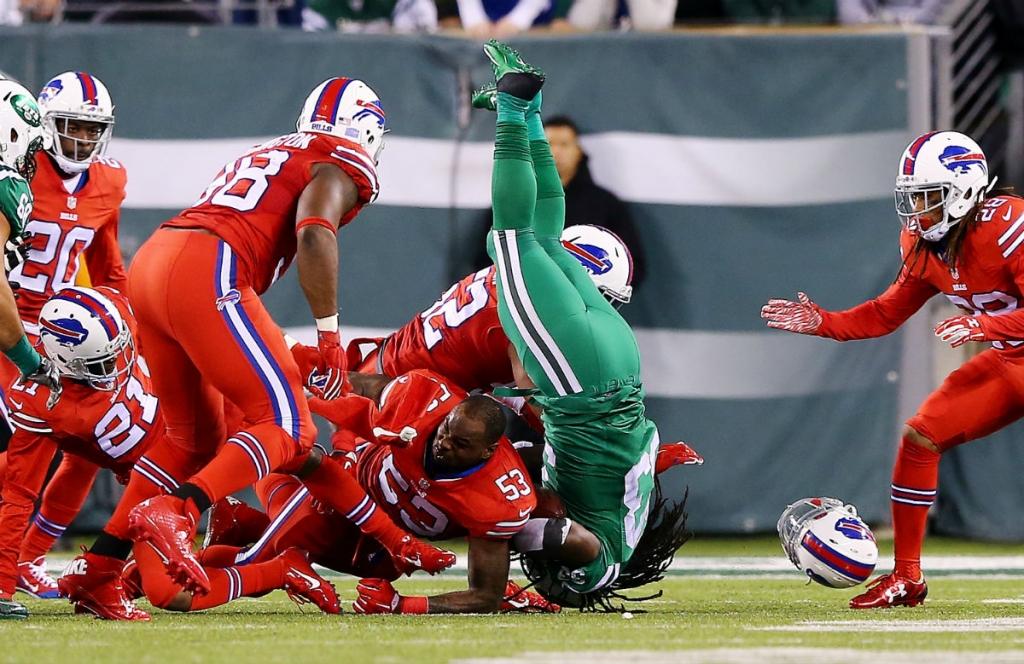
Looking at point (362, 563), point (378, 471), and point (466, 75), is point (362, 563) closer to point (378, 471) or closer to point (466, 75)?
point (378, 471)

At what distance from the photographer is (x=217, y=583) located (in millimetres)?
4777

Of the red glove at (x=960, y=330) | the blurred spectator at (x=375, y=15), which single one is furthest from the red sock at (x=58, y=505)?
the blurred spectator at (x=375, y=15)

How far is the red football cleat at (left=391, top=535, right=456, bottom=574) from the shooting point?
15.8 feet

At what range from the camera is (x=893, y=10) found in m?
9.21

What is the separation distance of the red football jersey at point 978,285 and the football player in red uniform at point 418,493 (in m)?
1.70

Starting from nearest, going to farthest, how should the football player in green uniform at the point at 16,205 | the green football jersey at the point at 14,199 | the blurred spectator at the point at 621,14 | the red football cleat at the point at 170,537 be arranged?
1. the red football cleat at the point at 170,537
2. the football player in green uniform at the point at 16,205
3. the green football jersey at the point at 14,199
4. the blurred spectator at the point at 621,14

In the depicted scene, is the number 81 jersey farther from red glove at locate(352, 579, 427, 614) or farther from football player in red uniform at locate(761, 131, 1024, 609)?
football player in red uniform at locate(761, 131, 1024, 609)

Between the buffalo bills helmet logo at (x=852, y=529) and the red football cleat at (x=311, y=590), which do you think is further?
the buffalo bills helmet logo at (x=852, y=529)

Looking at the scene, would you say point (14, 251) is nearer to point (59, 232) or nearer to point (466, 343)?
point (59, 232)

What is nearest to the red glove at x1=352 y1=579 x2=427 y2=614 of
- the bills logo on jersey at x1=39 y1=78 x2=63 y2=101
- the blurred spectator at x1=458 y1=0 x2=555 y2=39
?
the bills logo on jersey at x1=39 y1=78 x2=63 y2=101

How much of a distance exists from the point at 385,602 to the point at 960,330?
2.11 m

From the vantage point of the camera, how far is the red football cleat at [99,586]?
4715mm

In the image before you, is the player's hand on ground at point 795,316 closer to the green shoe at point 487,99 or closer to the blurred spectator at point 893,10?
the green shoe at point 487,99

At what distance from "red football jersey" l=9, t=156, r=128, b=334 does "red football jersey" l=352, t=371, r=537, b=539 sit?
1.53 meters
